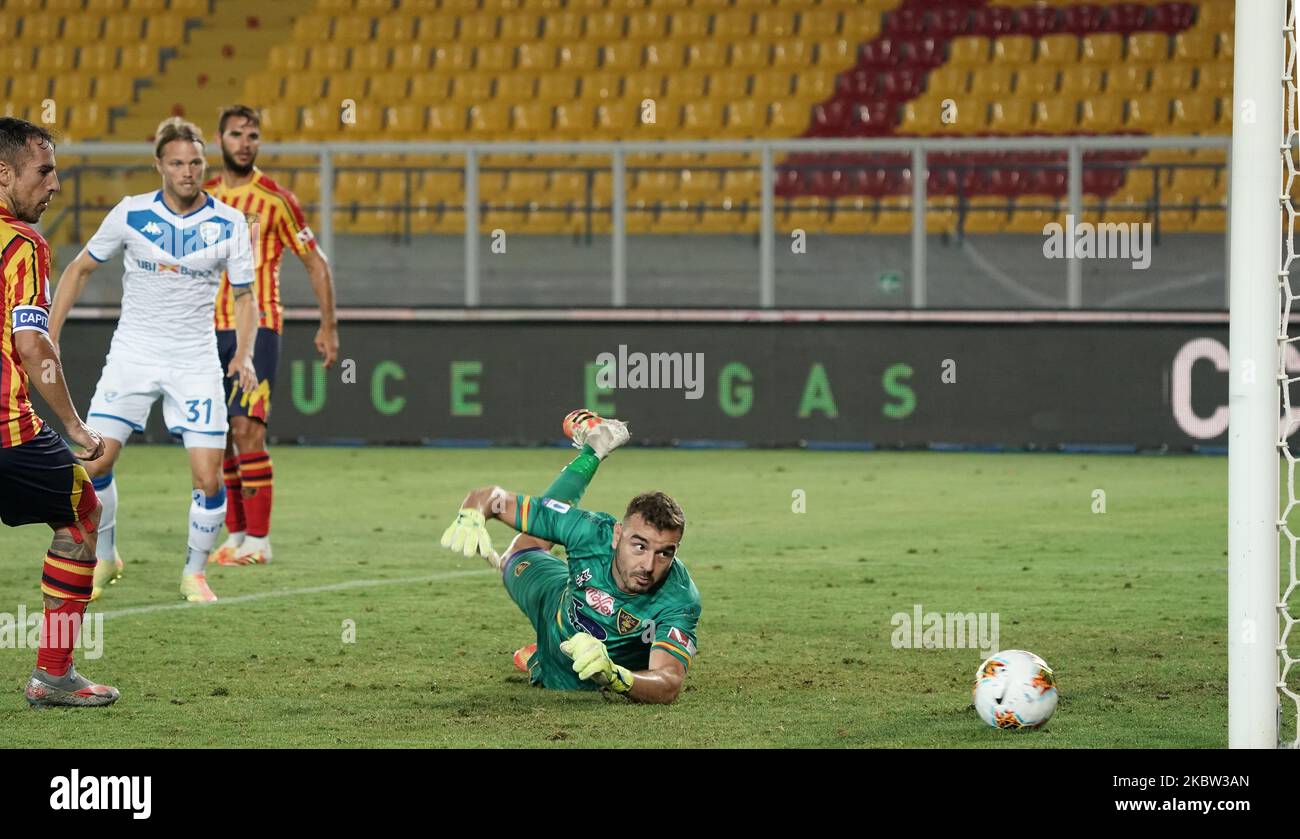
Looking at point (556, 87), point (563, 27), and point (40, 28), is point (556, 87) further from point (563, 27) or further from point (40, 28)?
point (40, 28)

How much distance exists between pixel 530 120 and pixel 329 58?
290cm

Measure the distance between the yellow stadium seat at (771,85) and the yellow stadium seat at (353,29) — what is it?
4599mm

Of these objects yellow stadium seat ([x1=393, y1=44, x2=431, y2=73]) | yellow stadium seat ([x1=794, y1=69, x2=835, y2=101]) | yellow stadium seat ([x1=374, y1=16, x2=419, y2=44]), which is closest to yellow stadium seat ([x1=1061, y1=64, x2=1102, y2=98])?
yellow stadium seat ([x1=794, y1=69, x2=835, y2=101])

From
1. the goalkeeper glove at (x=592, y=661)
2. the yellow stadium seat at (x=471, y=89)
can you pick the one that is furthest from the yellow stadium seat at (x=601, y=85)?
the goalkeeper glove at (x=592, y=661)

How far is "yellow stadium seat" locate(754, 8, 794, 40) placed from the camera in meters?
20.8

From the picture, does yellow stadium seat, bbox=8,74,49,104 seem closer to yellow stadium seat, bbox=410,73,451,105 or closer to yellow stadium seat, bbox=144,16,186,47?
yellow stadium seat, bbox=144,16,186,47

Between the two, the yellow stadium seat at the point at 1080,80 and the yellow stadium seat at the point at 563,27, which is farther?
the yellow stadium seat at the point at 563,27

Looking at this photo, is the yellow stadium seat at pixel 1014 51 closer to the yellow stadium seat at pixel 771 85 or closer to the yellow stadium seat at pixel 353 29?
the yellow stadium seat at pixel 771 85

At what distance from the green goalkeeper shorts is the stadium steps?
15.2 metres

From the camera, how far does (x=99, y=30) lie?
23.0 m

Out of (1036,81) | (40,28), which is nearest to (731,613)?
(1036,81)

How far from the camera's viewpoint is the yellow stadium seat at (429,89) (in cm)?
2098

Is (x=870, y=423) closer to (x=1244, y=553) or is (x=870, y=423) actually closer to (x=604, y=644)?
(x=604, y=644)
